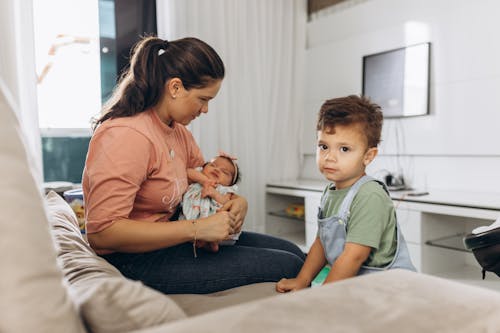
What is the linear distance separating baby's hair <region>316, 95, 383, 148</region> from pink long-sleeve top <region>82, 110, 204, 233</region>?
50 centimetres

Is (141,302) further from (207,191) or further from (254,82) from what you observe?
(254,82)

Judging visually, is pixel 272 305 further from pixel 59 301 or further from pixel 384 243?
pixel 384 243

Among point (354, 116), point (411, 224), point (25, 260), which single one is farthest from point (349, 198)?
point (411, 224)

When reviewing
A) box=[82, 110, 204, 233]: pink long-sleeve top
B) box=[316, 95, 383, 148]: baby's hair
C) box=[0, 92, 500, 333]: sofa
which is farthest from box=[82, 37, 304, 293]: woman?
box=[0, 92, 500, 333]: sofa

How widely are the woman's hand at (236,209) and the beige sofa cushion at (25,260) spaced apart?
2.93ft

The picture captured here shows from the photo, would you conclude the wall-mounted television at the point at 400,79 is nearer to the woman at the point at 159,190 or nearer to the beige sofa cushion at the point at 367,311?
the woman at the point at 159,190

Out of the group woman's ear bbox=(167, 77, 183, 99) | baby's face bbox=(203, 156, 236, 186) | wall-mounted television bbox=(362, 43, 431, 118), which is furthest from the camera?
wall-mounted television bbox=(362, 43, 431, 118)

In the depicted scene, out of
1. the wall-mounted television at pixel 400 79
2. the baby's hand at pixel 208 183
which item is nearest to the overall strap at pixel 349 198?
the baby's hand at pixel 208 183

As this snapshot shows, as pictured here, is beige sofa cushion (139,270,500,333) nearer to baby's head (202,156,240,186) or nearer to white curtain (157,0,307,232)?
baby's head (202,156,240,186)

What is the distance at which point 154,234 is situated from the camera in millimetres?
1330

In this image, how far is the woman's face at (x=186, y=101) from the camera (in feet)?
5.04

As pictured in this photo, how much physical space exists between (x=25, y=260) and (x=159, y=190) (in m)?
0.84

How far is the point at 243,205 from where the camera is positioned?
1.62 meters

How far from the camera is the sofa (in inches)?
24.0
